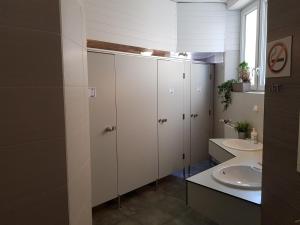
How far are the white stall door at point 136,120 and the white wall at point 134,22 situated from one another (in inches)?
11.6

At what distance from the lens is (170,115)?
10.7 ft

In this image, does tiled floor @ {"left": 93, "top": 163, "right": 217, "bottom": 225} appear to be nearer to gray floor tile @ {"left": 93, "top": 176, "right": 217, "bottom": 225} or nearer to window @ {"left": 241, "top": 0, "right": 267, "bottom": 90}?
gray floor tile @ {"left": 93, "top": 176, "right": 217, "bottom": 225}

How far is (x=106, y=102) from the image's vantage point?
8.34 ft

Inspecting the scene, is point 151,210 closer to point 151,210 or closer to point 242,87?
point 151,210

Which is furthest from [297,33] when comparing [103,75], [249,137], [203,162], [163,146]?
[203,162]

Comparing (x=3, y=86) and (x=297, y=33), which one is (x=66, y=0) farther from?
(x=297, y=33)

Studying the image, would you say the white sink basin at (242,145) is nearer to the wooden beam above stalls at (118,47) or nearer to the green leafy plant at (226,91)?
the green leafy plant at (226,91)

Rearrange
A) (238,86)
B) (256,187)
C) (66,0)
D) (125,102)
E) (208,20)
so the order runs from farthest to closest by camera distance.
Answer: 1. (208,20)
2. (238,86)
3. (125,102)
4. (256,187)
5. (66,0)

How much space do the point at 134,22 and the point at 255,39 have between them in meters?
1.62

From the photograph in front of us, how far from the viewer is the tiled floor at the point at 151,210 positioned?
2.48 meters

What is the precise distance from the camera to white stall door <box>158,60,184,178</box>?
312 centimetres

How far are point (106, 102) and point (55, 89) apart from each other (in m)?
1.69

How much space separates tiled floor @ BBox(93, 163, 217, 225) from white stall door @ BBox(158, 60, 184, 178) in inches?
12.4

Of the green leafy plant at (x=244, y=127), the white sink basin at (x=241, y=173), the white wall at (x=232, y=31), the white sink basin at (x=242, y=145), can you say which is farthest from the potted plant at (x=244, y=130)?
the white wall at (x=232, y=31)
